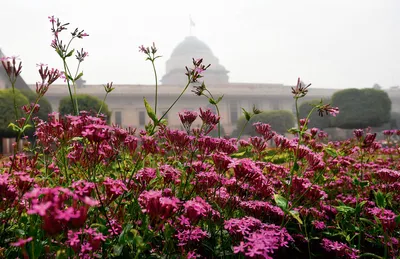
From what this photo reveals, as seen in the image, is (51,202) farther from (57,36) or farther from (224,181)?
(57,36)

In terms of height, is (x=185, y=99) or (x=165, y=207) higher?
(x=185, y=99)

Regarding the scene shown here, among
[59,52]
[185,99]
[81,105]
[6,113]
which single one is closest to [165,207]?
[59,52]

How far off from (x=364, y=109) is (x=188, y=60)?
143 feet

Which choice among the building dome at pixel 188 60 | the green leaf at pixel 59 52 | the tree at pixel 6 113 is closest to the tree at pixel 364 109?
the tree at pixel 6 113

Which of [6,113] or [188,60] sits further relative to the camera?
[188,60]

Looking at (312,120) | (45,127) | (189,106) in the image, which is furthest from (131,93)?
(45,127)

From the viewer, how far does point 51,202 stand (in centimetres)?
67

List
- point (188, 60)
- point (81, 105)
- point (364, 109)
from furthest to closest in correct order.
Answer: point (188, 60) < point (364, 109) < point (81, 105)

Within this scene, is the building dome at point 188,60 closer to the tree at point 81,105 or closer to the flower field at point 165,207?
the tree at point 81,105

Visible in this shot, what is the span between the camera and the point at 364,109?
18.3 meters

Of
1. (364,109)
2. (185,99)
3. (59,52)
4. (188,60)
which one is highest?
(188,60)

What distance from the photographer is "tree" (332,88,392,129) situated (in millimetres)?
18156

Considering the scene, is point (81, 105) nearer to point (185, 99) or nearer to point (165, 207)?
point (165, 207)

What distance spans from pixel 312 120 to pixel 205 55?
42287mm
